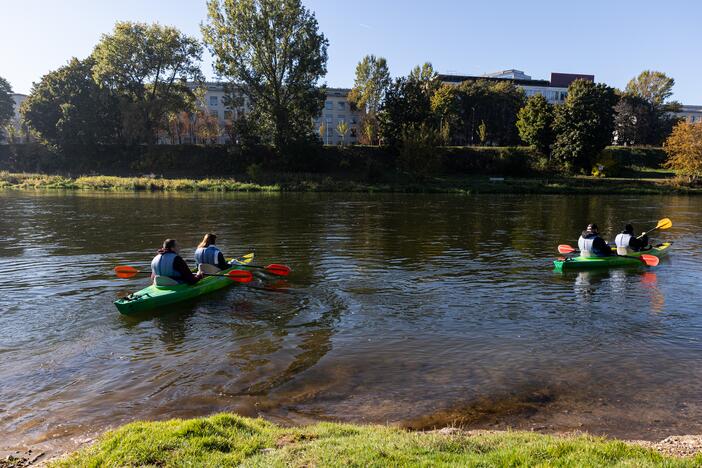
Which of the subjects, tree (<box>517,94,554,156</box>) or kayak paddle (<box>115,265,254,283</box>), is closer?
kayak paddle (<box>115,265,254,283</box>)

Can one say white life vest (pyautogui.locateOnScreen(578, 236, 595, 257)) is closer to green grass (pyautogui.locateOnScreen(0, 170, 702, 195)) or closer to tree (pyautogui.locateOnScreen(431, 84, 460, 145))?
→ green grass (pyautogui.locateOnScreen(0, 170, 702, 195))

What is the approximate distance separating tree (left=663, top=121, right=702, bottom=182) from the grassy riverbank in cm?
354

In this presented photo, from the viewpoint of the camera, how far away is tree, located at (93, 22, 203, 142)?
2594 inches

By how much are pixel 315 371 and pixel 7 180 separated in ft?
223

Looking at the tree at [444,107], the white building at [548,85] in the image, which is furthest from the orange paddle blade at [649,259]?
the white building at [548,85]

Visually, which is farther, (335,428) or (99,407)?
(99,407)

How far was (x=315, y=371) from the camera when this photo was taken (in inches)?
366

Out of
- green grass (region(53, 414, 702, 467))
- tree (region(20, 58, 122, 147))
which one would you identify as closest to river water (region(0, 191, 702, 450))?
green grass (region(53, 414, 702, 467))

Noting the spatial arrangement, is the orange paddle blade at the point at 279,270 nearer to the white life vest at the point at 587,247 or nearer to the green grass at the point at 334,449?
the green grass at the point at 334,449

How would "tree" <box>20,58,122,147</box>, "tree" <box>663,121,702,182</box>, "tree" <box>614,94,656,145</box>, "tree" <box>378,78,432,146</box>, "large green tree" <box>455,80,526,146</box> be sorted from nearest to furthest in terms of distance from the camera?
"tree" <box>663,121,702,182</box>, "tree" <box>378,78,432,146</box>, "tree" <box>20,58,122,147</box>, "large green tree" <box>455,80,526,146</box>, "tree" <box>614,94,656,145</box>

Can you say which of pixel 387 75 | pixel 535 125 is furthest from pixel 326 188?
pixel 387 75

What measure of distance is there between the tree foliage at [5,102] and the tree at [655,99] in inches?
4228

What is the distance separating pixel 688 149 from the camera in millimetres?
63375

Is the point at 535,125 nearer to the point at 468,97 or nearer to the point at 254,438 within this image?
the point at 468,97
